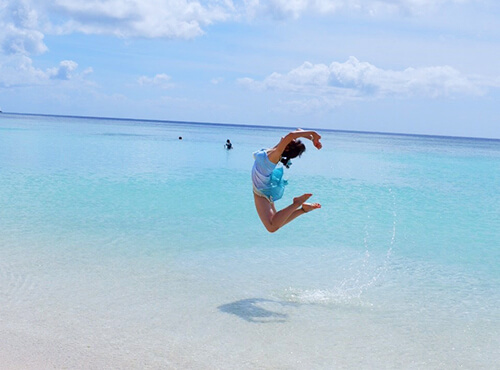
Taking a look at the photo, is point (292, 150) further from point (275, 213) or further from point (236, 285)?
point (236, 285)

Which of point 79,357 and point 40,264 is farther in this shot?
point 40,264

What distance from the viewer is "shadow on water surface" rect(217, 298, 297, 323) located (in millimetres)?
7044

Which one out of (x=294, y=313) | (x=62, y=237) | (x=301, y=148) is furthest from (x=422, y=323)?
(x=62, y=237)

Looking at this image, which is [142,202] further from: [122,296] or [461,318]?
[461,318]

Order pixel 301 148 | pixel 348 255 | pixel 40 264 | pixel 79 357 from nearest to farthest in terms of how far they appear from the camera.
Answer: pixel 79 357
pixel 301 148
pixel 40 264
pixel 348 255

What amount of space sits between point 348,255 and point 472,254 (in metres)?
2.70

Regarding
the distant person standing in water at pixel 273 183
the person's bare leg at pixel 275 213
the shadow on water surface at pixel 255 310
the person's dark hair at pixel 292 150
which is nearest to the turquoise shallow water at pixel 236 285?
the shadow on water surface at pixel 255 310

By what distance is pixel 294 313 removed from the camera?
729 cm

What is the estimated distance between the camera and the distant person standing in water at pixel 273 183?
299 inches

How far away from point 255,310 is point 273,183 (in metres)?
1.79

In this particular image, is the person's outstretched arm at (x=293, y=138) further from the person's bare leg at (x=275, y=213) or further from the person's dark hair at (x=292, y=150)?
the person's bare leg at (x=275, y=213)

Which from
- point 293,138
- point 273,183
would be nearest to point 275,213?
point 273,183

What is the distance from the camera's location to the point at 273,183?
781 centimetres

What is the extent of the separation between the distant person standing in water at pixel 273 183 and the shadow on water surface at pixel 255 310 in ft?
3.36
